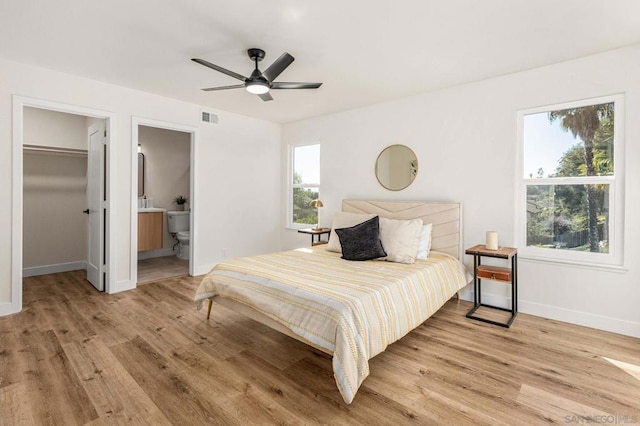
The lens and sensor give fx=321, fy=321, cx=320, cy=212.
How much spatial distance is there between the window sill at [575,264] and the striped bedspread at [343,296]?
2.32ft

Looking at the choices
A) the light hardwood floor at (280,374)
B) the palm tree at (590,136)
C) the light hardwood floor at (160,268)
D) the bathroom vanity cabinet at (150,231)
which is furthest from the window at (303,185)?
the palm tree at (590,136)

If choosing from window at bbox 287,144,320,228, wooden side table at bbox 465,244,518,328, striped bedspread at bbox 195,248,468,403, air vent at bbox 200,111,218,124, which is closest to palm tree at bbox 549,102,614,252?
wooden side table at bbox 465,244,518,328

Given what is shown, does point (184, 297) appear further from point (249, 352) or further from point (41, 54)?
point (41, 54)

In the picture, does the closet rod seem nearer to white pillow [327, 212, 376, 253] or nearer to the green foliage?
white pillow [327, 212, 376, 253]

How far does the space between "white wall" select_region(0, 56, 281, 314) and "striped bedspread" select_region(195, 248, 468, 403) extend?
6.28 feet

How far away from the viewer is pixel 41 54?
2988mm

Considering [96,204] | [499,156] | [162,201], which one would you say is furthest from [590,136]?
[162,201]

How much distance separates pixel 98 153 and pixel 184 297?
2.17m

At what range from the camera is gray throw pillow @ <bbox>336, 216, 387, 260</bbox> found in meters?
3.26

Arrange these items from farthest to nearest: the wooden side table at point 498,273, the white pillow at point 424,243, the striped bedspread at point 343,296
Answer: the white pillow at point 424,243 < the wooden side table at point 498,273 < the striped bedspread at point 343,296

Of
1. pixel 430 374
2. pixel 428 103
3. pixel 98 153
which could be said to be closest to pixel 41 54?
pixel 98 153

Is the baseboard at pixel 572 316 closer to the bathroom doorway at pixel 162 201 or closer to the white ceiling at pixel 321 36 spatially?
the white ceiling at pixel 321 36

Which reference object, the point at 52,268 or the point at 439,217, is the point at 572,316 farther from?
the point at 52,268

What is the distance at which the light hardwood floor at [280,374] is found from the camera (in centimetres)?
178
